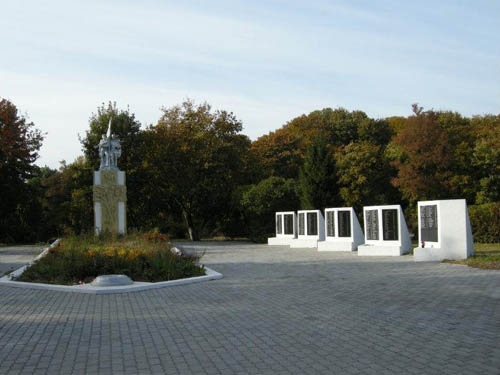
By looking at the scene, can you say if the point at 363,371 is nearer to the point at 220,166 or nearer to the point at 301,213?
the point at 301,213

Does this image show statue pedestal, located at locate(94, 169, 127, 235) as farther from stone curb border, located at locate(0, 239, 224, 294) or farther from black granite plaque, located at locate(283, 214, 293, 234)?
stone curb border, located at locate(0, 239, 224, 294)

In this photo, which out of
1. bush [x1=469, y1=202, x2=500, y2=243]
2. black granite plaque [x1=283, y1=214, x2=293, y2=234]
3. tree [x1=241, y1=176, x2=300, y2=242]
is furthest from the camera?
tree [x1=241, y1=176, x2=300, y2=242]

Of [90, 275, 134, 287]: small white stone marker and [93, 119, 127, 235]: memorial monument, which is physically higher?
[93, 119, 127, 235]: memorial monument

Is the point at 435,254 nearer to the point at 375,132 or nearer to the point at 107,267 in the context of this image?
the point at 107,267

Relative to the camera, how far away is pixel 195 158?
36781mm

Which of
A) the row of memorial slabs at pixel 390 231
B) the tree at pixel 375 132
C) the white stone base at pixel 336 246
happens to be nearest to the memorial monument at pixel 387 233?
the row of memorial slabs at pixel 390 231

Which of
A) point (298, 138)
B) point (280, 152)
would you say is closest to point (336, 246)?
point (280, 152)

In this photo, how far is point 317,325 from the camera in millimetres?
7742

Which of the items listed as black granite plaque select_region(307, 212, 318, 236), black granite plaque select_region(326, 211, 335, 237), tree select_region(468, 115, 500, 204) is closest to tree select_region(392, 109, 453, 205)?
tree select_region(468, 115, 500, 204)

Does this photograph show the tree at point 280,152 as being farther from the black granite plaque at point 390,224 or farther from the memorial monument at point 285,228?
the black granite plaque at point 390,224

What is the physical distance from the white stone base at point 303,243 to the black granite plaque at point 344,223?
2869 millimetres

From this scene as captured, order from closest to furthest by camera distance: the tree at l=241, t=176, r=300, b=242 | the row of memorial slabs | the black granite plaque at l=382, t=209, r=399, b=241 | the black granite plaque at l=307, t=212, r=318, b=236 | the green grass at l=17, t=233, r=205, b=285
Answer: the green grass at l=17, t=233, r=205, b=285, the row of memorial slabs, the black granite plaque at l=382, t=209, r=399, b=241, the black granite plaque at l=307, t=212, r=318, b=236, the tree at l=241, t=176, r=300, b=242

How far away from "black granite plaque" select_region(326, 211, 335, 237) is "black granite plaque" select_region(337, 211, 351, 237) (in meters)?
0.65

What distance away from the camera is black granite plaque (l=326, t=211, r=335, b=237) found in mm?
24750
